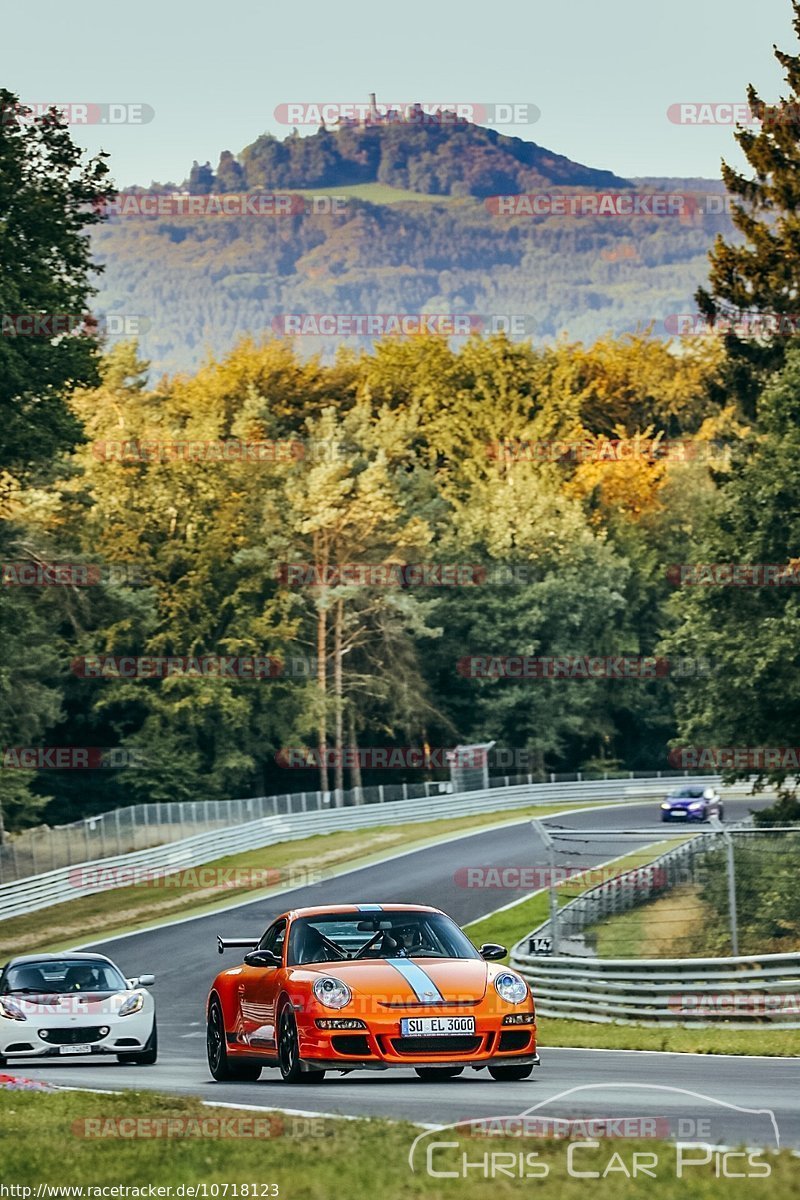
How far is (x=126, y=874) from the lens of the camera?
53469 millimetres

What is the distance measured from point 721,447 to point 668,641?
55.8 meters

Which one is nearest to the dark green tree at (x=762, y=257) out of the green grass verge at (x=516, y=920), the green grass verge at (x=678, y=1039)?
the green grass verge at (x=516, y=920)

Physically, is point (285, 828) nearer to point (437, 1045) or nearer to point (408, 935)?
point (408, 935)

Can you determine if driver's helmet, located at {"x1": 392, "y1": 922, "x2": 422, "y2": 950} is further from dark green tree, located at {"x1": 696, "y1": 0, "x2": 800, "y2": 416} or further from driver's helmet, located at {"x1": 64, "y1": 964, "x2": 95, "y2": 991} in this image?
dark green tree, located at {"x1": 696, "y1": 0, "x2": 800, "y2": 416}

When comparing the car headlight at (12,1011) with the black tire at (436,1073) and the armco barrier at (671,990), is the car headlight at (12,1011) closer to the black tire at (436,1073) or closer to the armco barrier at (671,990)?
the black tire at (436,1073)

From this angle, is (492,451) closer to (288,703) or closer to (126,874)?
(288,703)

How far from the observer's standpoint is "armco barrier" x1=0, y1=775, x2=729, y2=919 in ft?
165

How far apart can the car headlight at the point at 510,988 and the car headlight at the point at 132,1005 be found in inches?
227

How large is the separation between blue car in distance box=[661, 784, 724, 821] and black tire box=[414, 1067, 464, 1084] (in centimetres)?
5061

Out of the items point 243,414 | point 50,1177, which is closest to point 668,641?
point 50,1177

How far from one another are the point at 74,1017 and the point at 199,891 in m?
34.6

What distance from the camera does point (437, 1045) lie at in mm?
13953

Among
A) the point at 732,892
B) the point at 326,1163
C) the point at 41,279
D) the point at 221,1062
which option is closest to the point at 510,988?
the point at 221,1062

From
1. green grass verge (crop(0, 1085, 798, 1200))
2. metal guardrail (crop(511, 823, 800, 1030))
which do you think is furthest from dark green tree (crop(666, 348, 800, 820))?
green grass verge (crop(0, 1085, 798, 1200))
